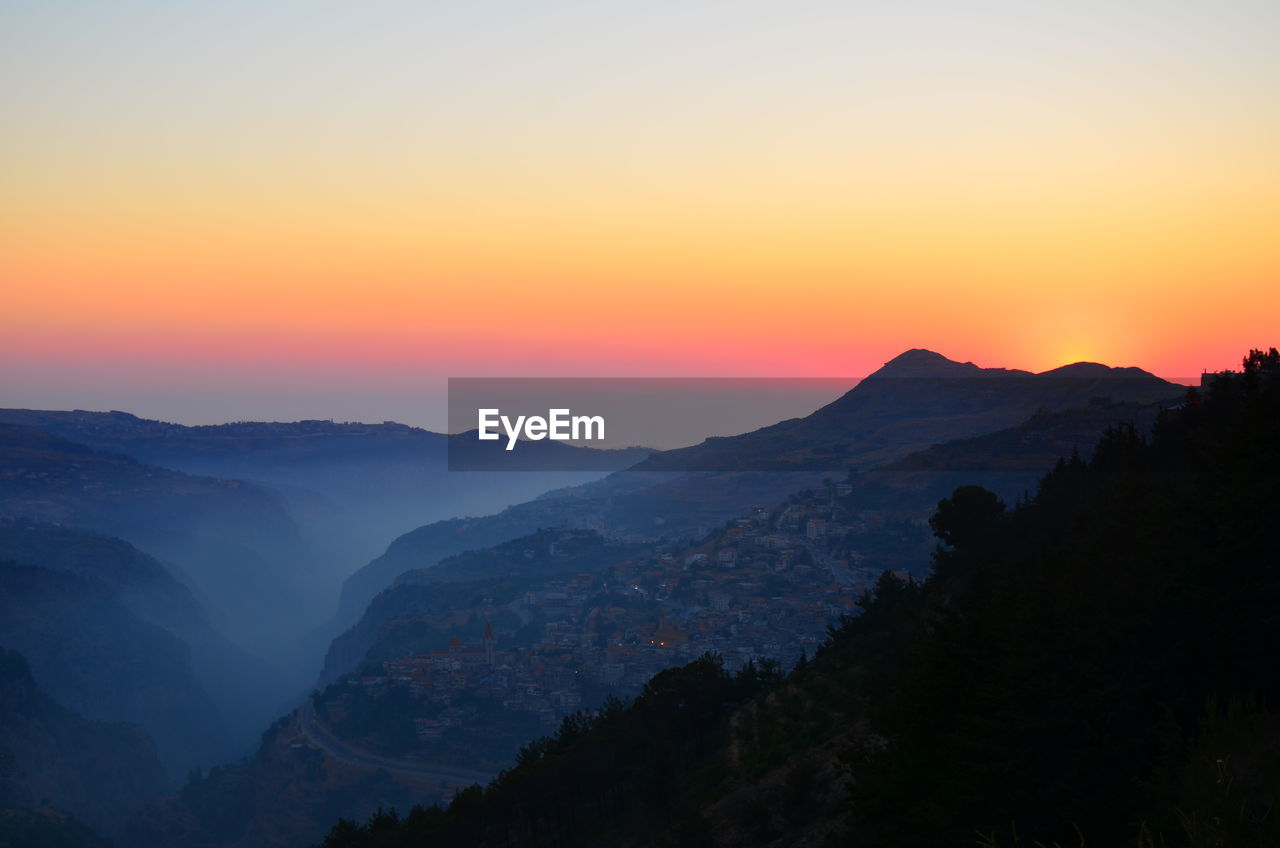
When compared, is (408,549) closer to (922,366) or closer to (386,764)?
(922,366)

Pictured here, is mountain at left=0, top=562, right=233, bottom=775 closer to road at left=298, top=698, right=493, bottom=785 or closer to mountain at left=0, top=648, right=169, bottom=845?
mountain at left=0, top=648, right=169, bottom=845

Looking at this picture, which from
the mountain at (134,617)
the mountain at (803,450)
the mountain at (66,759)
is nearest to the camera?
the mountain at (66,759)

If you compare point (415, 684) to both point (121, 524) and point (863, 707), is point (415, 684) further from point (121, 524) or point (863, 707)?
point (121, 524)

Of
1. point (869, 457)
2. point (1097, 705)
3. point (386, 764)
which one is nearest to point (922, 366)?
point (869, 457)

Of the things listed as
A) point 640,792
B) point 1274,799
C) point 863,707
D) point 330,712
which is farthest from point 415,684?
point 1274,799

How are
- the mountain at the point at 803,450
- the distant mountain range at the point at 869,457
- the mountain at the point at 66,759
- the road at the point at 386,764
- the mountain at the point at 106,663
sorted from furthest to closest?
the mountain at the point at 803,450 → the mountain at the point at 106,663 → the distant mountain range at the point at 869,457 → the mountain at the point at 66,759 → the road at the point at 386,764

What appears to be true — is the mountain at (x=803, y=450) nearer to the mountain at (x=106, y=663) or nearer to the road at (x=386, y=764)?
the mountain at (x=106, y=663)

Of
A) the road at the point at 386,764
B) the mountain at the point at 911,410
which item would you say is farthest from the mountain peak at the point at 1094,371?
the road at the point at 386,764

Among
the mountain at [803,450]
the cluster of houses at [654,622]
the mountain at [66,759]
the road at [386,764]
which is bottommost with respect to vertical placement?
the mountain at [66,759]
